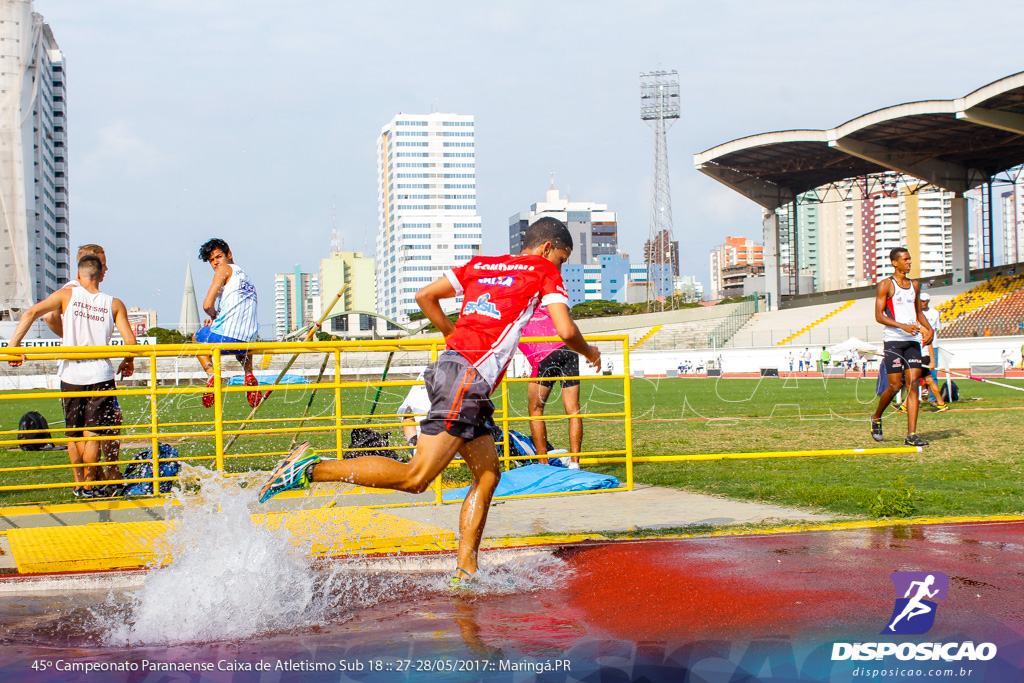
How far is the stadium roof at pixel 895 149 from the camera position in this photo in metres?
39.3

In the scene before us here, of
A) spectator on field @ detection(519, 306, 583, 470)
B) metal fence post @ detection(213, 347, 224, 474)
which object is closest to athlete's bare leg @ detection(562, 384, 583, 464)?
spectator on field @ detection(519, 306, 583, 470)

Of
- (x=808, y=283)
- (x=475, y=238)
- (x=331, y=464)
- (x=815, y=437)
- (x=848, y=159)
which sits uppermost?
(x=475, y=238)

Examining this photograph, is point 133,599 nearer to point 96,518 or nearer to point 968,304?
point 96,518

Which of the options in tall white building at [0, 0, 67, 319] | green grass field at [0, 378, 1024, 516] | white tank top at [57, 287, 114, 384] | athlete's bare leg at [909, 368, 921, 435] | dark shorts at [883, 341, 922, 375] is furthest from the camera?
tall white building at [0, 0, 67, 319]

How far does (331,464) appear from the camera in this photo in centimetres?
402

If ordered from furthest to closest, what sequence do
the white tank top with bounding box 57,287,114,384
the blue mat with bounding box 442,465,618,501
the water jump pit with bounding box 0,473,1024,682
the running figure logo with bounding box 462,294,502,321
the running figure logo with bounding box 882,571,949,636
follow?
the blue mat with bounding box 442,465,618,501
the white tank top with bounding box 57,287,114,384
the running figure logo with bounding box 462,294,502,321
the running figure logo with bounding box 882,571,949,636
the water jump pit with bounding box 0,473,1024,682

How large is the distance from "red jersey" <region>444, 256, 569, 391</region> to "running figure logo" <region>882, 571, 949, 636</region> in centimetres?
198

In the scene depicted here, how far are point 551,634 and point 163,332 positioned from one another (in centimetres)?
7360

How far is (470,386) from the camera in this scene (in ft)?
12.8

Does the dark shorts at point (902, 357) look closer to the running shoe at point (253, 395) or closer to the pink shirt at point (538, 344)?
the pink shirt at point (538, 344)

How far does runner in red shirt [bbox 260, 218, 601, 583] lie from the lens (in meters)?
3.92

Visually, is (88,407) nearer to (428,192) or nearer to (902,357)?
(902,357)

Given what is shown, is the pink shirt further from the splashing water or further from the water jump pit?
the splashing water

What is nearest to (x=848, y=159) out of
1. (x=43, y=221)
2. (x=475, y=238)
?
(x=43, y=221)
